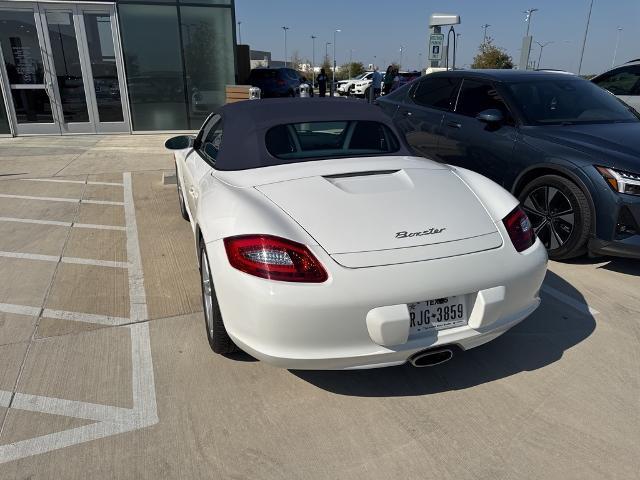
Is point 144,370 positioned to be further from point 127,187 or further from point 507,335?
point 127,187

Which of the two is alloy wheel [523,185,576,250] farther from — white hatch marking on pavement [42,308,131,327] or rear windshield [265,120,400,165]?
white hatch marking on pavement [42,308,131,327]

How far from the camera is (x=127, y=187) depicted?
6.78 m

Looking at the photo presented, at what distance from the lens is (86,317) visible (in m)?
3.21

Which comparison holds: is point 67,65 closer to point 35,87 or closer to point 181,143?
point 35,87

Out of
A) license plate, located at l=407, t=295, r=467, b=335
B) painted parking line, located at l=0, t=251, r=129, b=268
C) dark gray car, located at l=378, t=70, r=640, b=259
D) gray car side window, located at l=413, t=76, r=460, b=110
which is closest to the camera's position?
license plate, located at l=407, t=295, r=467, b=335

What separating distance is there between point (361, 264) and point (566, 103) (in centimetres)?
384

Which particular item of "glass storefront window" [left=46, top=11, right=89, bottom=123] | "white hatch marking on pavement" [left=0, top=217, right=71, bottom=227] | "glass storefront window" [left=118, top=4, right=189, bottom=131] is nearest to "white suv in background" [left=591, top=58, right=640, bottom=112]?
"white hatch marking on pavement" [left=0, top=217, right=71, bottom=227]

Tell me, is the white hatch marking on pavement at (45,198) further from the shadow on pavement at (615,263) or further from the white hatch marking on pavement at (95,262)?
the shadow on pavement at (615,263)

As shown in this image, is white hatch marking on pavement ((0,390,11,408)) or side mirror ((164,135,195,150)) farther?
side mirror ((164,135,195,150))

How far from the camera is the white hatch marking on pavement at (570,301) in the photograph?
334 centimetres

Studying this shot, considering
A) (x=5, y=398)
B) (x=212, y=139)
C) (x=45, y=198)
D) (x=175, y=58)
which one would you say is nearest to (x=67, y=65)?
(x=175, y=58)

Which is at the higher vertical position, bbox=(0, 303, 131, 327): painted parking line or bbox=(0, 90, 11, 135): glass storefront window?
bbox=(0, 90, 11, 135): glass storefront window

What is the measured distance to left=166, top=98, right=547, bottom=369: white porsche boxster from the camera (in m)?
2.04

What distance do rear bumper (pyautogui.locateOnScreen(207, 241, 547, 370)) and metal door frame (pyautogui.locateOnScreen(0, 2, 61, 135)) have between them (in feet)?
35.6
